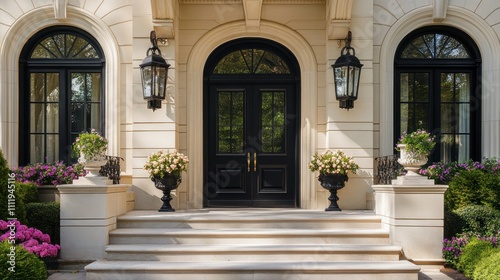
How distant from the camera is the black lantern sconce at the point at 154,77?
9.98 metres

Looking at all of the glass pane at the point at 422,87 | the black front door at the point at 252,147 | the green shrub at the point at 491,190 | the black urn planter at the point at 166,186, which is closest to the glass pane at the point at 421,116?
the glass pane at the point at 422,87

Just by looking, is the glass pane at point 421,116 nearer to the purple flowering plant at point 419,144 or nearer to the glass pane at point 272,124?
the glass pane at point 272,124

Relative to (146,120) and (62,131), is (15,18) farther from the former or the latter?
(146,120)

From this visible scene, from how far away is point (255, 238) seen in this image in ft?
27.4

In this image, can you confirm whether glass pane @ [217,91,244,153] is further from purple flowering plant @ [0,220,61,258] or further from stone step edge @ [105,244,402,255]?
purple flowering plant @ [0,220,61,258]

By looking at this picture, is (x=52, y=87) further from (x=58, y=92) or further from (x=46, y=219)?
(x=46, y=219)

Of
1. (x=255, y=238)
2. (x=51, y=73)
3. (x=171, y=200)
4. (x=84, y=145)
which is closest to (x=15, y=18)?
(x=51, y=73)

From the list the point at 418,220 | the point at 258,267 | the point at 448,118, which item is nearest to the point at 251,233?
the point at 258,267

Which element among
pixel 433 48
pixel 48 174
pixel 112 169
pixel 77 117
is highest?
pixel 433 48

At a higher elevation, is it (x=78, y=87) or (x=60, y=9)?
(x=60, y=9)

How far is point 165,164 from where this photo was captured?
9.69 meters

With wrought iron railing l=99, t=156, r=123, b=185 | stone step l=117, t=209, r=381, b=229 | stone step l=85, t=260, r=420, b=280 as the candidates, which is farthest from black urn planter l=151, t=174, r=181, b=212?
stone step l=85, t=260, r=420, b=280

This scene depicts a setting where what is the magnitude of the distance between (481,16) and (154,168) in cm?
674

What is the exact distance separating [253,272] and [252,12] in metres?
5.18
